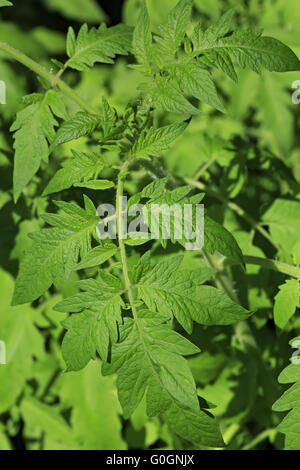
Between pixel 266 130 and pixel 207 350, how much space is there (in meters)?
1.51

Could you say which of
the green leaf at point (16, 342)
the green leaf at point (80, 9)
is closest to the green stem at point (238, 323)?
the green leaf at point (16, 342)

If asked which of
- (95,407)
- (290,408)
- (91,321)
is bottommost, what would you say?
(95,407)

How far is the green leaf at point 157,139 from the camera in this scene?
1511mm

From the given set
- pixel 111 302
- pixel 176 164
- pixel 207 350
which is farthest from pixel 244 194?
pixel 111 302

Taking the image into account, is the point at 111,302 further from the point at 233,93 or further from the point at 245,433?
the point at 233,93

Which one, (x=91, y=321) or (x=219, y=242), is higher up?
(x=219, y=242)

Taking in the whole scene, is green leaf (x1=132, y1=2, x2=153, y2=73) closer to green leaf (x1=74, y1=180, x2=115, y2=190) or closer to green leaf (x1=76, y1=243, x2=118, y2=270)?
green leaf (x1=74, y1=180, x2=115, y2=190)

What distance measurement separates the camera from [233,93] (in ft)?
10.0

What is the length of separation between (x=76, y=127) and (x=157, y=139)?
22cm

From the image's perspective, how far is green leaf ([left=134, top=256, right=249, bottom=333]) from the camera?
141 cm

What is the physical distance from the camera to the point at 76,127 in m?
1.50

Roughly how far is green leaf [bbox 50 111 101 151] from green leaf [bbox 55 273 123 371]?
371 millimetres

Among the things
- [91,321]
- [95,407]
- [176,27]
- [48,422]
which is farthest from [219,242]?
[48,422]

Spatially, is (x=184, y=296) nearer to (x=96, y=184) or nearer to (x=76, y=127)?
(x=96, y=184)
